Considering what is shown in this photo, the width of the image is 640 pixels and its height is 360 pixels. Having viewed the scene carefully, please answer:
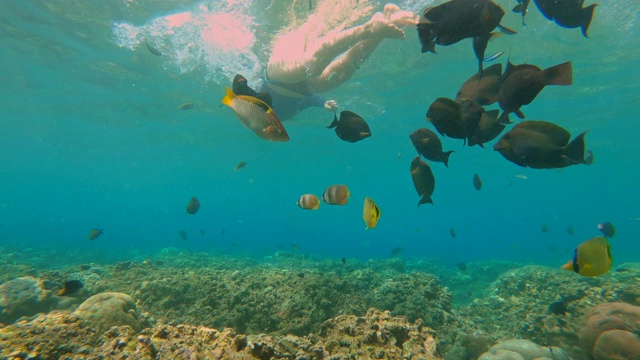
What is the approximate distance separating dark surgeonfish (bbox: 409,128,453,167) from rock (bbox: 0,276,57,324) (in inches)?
333

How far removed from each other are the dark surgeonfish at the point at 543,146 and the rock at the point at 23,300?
9.23 metres

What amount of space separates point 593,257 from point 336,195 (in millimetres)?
3176

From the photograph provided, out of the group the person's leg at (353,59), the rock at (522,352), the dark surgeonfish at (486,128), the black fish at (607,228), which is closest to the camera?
the dark surgeonfish at (486,128)

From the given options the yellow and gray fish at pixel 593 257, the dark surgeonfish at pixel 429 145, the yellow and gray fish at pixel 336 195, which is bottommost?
the yellow and gray fish at pixel 593 257

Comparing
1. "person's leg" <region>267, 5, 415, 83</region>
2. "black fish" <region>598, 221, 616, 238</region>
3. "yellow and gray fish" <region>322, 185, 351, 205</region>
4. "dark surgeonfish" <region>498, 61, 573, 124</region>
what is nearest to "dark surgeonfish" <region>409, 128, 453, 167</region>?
"dark surgeonfish" <region>498, 61, 573, 124</region>

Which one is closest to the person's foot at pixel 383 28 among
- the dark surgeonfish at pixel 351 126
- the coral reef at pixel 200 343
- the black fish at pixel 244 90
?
the dark surgeonfish at pixel 351 126

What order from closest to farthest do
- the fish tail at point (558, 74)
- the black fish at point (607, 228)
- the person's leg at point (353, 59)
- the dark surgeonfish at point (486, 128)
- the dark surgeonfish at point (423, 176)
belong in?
the fish tail at point (558, 74) < the dark surgeonfish at point (486, 128) < the dark surgeonfish at point (423, 176) < the person's leg at point (353, 59) < the black fish at point (607, 228)

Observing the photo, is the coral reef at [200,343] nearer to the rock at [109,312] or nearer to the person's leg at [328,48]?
the rock at [109,312]

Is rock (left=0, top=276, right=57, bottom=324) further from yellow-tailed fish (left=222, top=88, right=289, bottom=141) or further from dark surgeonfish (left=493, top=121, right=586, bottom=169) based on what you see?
dark surgeonfish (left=493, top=121, right=586, bottom=169)

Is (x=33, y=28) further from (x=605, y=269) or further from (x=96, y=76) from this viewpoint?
(x=605, y=269)

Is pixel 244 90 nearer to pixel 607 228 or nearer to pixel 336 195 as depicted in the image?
pixel 336 195

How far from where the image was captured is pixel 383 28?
760 centimetres

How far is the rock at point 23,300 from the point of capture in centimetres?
630

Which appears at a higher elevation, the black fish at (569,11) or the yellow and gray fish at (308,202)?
the black fish at (569,11)
